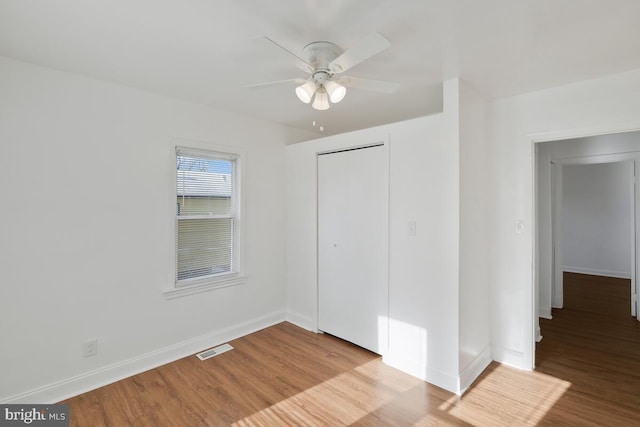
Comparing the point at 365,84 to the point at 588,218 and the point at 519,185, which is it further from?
the point at 588,218

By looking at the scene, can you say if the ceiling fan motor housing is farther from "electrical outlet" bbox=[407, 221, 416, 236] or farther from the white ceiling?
"electrical outlet" bbox=[407, 221, 416, 236]

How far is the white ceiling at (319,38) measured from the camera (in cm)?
162

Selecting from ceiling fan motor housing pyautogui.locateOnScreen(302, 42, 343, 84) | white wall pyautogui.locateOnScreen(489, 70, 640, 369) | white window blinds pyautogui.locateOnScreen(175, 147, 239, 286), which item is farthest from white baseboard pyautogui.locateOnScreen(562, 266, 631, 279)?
ceiling fan motor housing pyautogui.locateOnScreen(302, 42, 343, 84)

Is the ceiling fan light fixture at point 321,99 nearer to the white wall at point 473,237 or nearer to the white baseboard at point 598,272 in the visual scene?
the white wall at point 473,237

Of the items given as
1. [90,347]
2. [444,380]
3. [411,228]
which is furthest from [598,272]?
[90,347]

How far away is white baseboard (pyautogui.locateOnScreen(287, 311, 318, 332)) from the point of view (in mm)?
3687

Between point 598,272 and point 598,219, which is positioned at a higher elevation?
point 598,219

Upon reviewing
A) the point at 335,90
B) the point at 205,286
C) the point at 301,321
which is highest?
the point at 335,90

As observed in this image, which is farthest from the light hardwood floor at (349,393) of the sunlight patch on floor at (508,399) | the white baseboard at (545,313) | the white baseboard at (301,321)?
the white baseboard at (545,313)

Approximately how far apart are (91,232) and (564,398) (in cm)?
394

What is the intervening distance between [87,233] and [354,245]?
238cm

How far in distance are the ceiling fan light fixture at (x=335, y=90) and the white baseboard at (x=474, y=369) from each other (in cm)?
230

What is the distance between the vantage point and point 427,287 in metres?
2.64

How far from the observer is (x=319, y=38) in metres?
1.89
